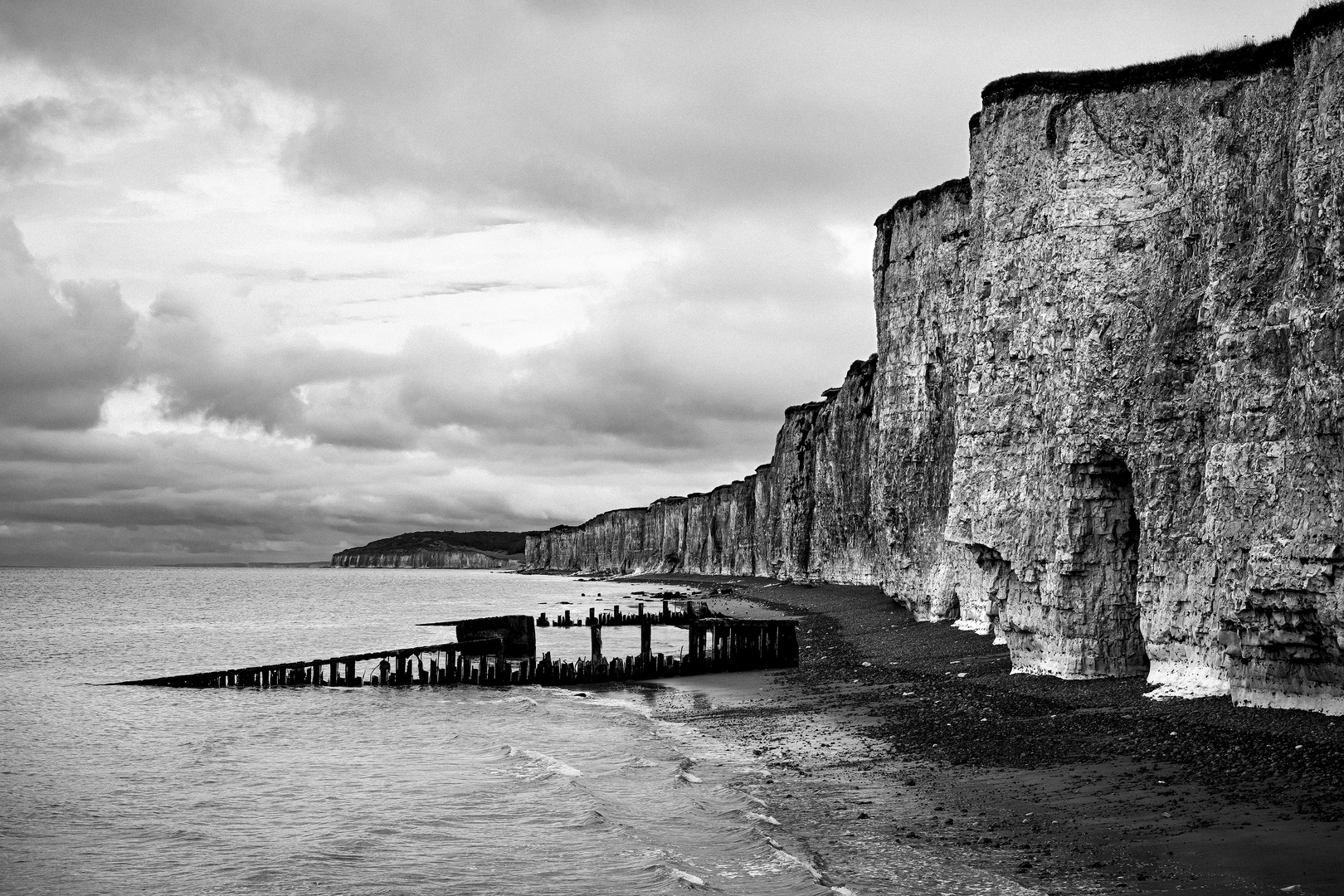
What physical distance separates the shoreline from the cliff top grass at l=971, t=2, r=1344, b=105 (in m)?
12.3

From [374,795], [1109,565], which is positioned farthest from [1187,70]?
[374,795]

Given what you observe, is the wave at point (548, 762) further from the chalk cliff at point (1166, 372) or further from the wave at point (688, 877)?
the chalk cliff at point (1166, 372)

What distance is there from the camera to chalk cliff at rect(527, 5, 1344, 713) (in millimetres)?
18781

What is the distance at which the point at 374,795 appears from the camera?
2242cm

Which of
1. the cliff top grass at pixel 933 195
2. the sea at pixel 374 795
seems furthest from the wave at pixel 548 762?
the cliff top grass at pixel 933 195

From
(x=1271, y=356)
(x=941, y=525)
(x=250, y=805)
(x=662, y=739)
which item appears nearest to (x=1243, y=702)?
(x=1271, y=356)

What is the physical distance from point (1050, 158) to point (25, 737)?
31.7 metres

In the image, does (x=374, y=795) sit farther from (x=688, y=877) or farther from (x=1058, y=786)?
(x=1058, y=786)

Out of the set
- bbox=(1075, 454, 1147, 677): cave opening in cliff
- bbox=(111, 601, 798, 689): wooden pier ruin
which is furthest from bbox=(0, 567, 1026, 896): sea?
bbox=(1075, 454, 1147, 677): cave opening in cliff

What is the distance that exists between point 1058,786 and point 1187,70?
56.7 feet

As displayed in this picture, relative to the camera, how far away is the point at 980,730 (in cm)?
2212

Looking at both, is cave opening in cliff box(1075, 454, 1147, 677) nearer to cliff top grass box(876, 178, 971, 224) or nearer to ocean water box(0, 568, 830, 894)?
ocean water box(0, 568, 830, 894)

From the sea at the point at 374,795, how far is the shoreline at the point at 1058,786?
1.17m

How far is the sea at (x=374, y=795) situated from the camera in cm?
1677
